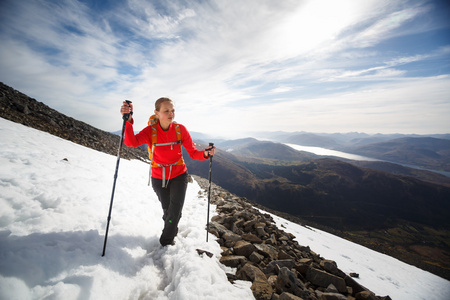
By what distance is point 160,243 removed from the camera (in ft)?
16.7

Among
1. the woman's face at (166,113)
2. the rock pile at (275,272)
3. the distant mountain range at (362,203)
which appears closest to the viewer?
the rock pile at (275,272)

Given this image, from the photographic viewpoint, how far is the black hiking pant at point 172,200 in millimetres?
4809

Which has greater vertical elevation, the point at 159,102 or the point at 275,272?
the point at 159,102

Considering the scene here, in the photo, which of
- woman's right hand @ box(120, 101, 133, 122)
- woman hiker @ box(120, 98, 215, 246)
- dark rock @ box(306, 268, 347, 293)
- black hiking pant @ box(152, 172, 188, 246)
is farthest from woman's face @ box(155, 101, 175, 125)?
dark rock @ box(306, 268, 347, 293)

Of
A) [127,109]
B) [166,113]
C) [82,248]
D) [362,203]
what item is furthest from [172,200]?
[362,203]

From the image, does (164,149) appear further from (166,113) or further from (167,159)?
(166,113)

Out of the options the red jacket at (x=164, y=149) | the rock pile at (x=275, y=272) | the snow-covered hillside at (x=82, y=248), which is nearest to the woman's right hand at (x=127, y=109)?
the red jacket at (x=164, y=149)

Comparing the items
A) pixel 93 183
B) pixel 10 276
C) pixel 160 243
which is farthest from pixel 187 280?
pixel 93 183

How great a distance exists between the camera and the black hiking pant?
4.81 m

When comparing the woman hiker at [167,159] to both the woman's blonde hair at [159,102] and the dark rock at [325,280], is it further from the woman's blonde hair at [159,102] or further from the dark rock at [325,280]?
the dark rock at [325,280]

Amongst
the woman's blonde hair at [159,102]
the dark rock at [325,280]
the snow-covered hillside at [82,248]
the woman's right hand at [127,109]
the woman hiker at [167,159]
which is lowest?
the dark rock at [325,280]

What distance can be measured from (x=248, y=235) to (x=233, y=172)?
159048 mm

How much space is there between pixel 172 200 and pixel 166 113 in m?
2.45

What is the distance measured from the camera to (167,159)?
15.9 feet
